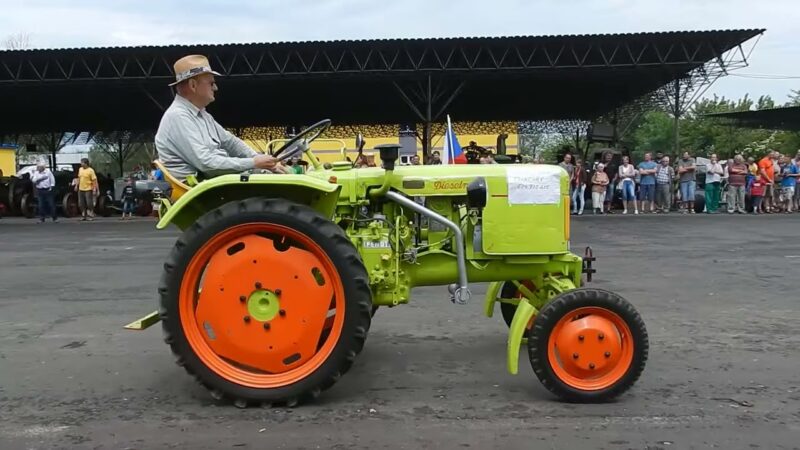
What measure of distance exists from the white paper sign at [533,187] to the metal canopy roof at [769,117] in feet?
80.3

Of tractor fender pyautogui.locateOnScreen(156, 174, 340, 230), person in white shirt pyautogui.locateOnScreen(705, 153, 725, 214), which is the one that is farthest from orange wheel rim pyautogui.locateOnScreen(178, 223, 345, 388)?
person in white shirt pyautogui.locateOnScreen(705, 153, 725, 214)

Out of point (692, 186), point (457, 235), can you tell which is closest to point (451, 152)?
point (457, 235)

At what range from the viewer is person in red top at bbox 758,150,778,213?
17703mm

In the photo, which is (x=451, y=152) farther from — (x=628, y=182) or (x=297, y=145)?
(x=628, y=182)

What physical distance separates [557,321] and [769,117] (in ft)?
87.8

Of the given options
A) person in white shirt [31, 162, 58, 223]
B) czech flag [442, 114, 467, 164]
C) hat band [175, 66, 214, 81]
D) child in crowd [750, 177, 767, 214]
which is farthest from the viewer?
person in white shirt [31, 162, 58, 223]

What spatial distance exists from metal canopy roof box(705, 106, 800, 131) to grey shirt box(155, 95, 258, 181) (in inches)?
1008

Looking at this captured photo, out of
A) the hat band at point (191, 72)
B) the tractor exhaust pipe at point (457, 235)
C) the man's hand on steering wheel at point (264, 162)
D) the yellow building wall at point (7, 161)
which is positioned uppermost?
the yellow building wall at point (7, 161)

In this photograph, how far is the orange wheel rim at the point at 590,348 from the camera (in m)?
3.81

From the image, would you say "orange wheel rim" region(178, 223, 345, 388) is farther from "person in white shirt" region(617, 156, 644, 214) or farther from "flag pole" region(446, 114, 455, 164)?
"person in white shirt" region(617, 156, 644, 214)

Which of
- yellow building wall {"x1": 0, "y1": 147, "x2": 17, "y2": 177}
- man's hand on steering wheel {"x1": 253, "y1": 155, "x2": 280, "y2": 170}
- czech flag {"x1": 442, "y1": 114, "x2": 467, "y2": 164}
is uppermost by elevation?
yellow building wall {"x1": 0, "y1": 147, "x2": 17, "y2": 177}

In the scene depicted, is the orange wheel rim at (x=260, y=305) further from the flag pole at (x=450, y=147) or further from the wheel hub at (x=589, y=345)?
the flag pole at (x=450, y=147)

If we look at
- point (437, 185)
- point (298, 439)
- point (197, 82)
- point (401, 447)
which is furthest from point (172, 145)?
point (401, 447)

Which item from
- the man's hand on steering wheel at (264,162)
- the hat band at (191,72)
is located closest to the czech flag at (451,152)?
the man's hand on steering wheel at (264,162)
